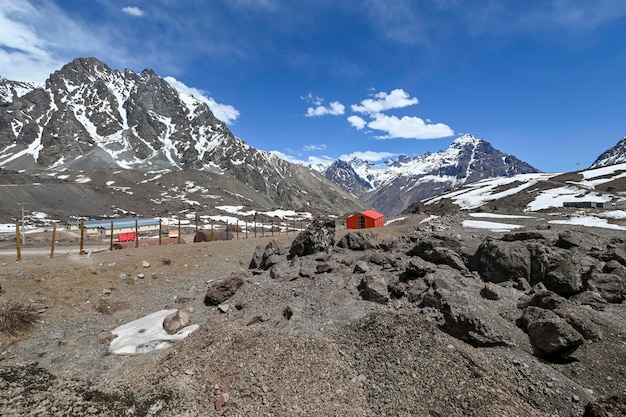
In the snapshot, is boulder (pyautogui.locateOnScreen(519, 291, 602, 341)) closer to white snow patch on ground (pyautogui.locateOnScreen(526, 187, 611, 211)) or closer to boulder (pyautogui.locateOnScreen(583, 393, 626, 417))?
boulder (pyautogui.locateOnScreen(583, 393, 626, 417))

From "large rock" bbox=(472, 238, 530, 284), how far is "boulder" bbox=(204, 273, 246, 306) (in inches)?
463

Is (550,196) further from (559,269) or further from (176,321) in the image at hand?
(176,321)

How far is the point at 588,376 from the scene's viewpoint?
8672 millimetres

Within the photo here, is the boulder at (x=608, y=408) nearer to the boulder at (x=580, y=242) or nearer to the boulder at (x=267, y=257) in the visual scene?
the boulder at (x=580, y=242)

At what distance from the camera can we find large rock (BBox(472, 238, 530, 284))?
15.0 m

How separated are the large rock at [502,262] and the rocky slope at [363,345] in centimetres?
5

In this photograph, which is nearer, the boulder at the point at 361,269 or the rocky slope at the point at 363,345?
the rocky slope at the point at 363,345

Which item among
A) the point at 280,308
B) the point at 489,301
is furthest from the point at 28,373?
the point at 489,301

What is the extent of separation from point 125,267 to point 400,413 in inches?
684

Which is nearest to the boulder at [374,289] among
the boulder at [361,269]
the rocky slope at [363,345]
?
the rocky slope at [363,345]

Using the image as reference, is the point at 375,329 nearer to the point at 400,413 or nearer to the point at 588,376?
the point at 400,413

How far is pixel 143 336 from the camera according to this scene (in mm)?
12547

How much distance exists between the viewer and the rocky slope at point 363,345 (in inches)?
330

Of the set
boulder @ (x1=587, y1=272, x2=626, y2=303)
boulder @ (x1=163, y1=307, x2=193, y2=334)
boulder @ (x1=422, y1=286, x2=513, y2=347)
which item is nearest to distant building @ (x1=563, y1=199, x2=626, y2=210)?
boulder @ (x1=587, y1=272, x2=626, y2=303)
